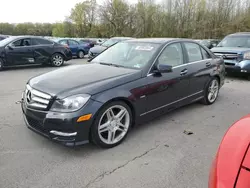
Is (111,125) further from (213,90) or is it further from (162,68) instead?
(213,90)

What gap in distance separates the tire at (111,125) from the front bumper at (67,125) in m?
0.12

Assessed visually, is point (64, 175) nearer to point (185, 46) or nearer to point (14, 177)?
point (14, 177)

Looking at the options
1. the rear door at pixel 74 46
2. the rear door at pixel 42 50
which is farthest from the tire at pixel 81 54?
the rear door at pixel 42 50

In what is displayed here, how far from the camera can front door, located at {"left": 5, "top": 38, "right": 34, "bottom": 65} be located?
970cm

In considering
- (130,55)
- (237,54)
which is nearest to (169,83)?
(130,55)

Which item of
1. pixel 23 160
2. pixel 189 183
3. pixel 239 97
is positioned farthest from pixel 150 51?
pixel 239 97

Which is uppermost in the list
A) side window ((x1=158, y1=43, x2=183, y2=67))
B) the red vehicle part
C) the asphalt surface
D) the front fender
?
side window ((x1=158, y1=43, x2=183, y2=67))

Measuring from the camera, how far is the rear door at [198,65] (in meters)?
4.48

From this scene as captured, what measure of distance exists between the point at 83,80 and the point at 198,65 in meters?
2.58

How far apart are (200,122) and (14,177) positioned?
317cm

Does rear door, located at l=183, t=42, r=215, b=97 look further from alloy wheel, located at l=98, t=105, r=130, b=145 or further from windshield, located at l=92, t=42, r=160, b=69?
alloy wheel, located at l=98, t=105, r=130, b=145

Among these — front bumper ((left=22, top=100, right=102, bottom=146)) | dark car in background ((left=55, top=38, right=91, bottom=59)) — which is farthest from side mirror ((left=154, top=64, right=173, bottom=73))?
dark car in background ((left=55, top=38, right=91, bottom=59))

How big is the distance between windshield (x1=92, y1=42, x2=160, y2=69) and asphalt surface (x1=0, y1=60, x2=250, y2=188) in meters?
1.14

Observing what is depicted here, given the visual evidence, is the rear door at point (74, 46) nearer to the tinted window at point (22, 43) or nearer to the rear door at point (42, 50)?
the rear door at point (42, 50)
